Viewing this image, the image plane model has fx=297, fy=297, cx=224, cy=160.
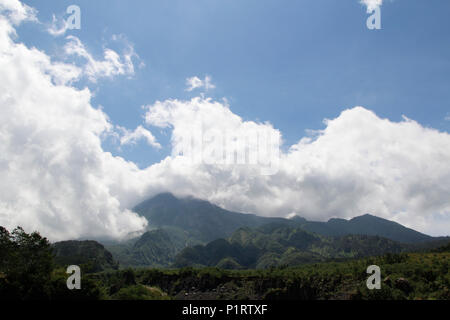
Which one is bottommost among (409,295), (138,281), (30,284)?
(138,281)

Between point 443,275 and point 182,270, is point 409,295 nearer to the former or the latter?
point 443,275

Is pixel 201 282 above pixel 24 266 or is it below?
below

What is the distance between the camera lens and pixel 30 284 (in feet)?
184

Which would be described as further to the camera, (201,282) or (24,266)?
(201,282)

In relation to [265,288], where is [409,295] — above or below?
above
